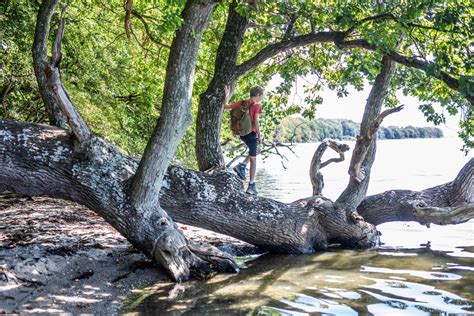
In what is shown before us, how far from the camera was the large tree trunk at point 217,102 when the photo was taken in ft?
32.4

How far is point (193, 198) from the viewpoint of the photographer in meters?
8.52

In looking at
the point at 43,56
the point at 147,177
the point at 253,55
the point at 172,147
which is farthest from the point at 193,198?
the point at 253,55

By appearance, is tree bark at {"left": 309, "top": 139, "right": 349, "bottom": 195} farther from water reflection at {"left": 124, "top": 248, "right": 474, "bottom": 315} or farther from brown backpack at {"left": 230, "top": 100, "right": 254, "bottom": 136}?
water reflection at {"left": 124, "top": 248, "right": 474, "bottom": 315}

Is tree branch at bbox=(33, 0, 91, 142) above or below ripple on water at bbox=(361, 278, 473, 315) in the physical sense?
above

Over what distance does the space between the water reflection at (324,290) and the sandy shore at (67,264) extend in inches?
19.7

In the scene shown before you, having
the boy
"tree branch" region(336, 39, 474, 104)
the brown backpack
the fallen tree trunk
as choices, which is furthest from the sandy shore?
"tree branch" region(336, 39, 474, 104)

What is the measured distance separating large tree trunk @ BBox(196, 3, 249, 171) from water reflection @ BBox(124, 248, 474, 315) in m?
2.34

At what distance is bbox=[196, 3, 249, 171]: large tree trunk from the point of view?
989 cm

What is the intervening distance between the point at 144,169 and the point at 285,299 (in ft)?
8.81

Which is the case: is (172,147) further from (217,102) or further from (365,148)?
(365,148)

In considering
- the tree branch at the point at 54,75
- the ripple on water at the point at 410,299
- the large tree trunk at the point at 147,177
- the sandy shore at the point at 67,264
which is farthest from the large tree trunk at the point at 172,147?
the ripple on water at the point at 410,299

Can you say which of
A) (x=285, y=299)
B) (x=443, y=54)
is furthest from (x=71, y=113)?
(x=443, y=54)

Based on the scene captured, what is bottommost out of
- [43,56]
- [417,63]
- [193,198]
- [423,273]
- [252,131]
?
[423,273]

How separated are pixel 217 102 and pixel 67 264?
440cm
